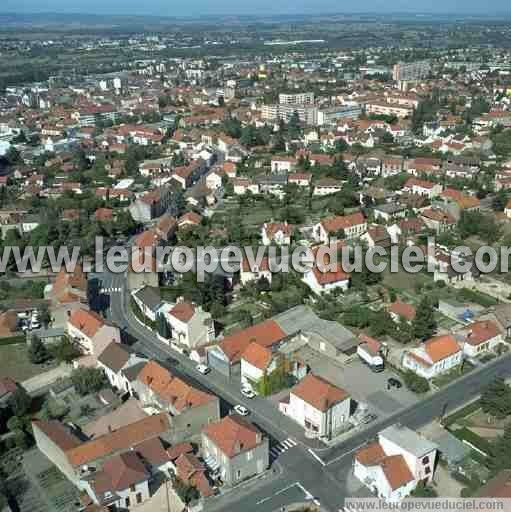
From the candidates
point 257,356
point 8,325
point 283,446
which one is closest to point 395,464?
point 283,446

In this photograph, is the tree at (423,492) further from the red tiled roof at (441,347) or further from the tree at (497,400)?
the red tiled roof at (441,347)

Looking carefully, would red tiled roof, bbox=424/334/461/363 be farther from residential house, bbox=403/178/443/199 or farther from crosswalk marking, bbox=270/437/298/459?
residential house, bbox=403/178/443/199

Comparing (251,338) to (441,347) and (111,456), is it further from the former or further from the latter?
(111,456)

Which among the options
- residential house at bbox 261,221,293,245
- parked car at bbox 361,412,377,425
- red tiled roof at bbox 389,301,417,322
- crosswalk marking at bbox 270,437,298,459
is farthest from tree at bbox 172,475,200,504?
residential house at bbox 261,221,293,245

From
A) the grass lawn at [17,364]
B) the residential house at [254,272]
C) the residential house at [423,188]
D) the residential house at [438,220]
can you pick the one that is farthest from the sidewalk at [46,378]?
the residential house at [423,188]

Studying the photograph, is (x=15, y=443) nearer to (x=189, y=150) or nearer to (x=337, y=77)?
(x=189, y=150)

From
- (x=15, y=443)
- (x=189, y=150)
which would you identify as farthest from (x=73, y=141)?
(x=15, y=443)
